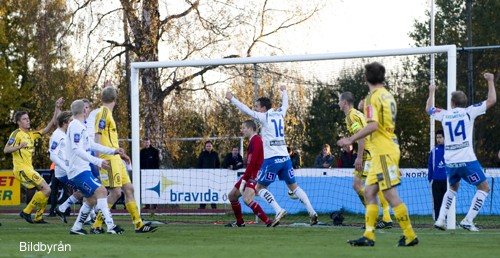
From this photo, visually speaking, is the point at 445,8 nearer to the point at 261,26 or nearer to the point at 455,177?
the point at 261,26

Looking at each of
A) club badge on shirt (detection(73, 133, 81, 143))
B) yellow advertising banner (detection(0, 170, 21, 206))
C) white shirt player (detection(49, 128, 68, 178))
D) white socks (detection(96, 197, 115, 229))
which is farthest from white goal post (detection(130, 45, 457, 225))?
yellow advertising banner (detection(0, 170, 21, 206))

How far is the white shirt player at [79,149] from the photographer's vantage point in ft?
46.2

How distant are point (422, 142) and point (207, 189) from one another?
31.3ft

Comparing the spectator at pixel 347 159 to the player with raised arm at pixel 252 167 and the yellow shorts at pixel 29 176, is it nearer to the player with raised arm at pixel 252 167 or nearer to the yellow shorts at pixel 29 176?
the player with raised arm at pixel 252 167

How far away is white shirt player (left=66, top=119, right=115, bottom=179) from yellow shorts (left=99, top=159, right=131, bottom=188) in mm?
461

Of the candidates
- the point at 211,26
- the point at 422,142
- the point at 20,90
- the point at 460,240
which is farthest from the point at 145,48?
the point at 20,90

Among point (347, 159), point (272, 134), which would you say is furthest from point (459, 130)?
point (347, 159)

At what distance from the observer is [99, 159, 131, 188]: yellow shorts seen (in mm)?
14875

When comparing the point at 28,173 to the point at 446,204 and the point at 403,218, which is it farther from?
the point at 403,218

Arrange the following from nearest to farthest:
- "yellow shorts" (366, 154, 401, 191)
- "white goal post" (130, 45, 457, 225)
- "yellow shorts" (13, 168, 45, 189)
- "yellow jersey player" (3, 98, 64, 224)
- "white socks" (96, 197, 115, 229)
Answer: "yellow shorts" (366, 154, 401, 191) → "white socks" (96, 197, 115, 229) → "white goal post" (130, 45, 457, 225) → "yellow jersey player" (3, 98, 64, 224) → "yellow shorts" (13, 168, 45, 189)

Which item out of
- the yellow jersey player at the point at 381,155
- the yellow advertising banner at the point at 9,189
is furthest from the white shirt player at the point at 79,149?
the yellow advertising banner at the point at 9,189

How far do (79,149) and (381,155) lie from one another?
4.76 metres

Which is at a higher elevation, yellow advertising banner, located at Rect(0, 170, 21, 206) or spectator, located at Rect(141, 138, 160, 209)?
spectator, located at Rect(141, 138, 160, 209)

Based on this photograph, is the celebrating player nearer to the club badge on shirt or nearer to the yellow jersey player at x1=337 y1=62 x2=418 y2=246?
the club badge on shirt
